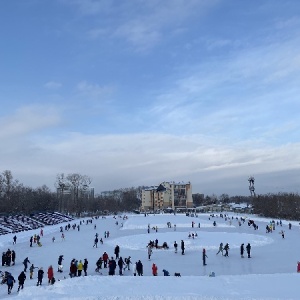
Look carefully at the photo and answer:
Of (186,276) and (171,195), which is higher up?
(171,195)

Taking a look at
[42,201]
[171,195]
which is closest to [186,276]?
[42,201]

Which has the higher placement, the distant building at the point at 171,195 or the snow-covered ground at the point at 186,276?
the distant building at the point at 171,195

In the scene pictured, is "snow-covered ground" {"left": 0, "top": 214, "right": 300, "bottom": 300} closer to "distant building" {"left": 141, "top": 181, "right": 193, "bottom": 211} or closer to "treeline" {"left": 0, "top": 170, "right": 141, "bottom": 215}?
"treeline" {"left": 0, "top": 170, "right": 141, "bottom": 215}

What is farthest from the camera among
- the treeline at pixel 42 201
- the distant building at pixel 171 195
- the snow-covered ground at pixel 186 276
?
the distant building at pixel 171 195

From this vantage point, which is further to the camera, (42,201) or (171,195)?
(171,195)

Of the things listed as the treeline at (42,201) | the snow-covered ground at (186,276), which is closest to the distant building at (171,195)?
the treeline at (42,201)

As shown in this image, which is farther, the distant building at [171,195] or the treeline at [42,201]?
the distant building at [171,195]

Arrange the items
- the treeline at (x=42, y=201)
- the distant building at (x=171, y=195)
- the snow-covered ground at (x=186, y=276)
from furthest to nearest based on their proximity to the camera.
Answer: the distant building at (x=171, y=195)
the treeline at (x=42, y=201)
the snow-covered ground at (x=186, y=276)

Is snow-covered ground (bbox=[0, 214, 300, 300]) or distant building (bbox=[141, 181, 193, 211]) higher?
distant building (bbox=[141, 181, 193, 211])

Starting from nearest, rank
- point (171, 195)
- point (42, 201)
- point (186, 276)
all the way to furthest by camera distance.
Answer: point (186, 276) → point (42, 201) → point (171, 195)

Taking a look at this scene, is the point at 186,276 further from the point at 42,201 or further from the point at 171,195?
the point at 171,195

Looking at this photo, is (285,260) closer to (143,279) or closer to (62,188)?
(143,279)

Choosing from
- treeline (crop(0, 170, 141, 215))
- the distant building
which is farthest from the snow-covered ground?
the distant building

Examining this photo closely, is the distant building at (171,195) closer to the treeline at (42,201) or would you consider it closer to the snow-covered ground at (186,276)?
the treeline at (42,201)
